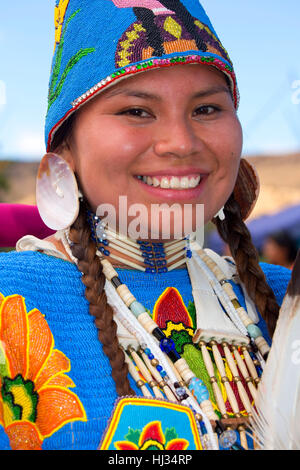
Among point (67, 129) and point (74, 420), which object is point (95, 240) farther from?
point (74, 420)

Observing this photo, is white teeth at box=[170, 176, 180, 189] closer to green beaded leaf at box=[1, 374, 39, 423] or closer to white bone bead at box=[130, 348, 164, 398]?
white bone bead at box=[130, 348, 164, 398]

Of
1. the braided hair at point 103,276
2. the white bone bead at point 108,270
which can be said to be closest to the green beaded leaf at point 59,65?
the braided hair at point 103,276

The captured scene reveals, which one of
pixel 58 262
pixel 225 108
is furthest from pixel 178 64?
pixel 58 262

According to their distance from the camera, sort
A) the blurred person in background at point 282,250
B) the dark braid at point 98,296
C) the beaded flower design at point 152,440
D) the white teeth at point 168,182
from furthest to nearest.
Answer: the blurred person in background at point 282,250
the white teeth at point 168,182
the dark braid at point 98,296
the beaded flower design at point 152,440

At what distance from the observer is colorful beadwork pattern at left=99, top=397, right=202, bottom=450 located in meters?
1.50

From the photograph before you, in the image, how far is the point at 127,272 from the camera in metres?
1.93

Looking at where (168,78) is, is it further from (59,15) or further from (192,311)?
(192,311)

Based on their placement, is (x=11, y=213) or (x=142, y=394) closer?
(x=142, y=394)

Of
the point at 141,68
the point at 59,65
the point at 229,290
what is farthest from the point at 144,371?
the point at 59,65

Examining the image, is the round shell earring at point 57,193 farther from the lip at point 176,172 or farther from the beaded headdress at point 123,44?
the lip at point 176,172

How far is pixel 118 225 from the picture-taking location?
186cm

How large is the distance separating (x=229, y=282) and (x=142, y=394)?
589 mm

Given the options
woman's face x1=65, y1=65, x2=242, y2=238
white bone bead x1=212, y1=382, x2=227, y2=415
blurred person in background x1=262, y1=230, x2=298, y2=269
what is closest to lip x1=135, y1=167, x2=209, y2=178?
woman's face x1=65, y1=65, x2=242, y2=238

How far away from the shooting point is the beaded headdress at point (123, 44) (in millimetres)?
1684
